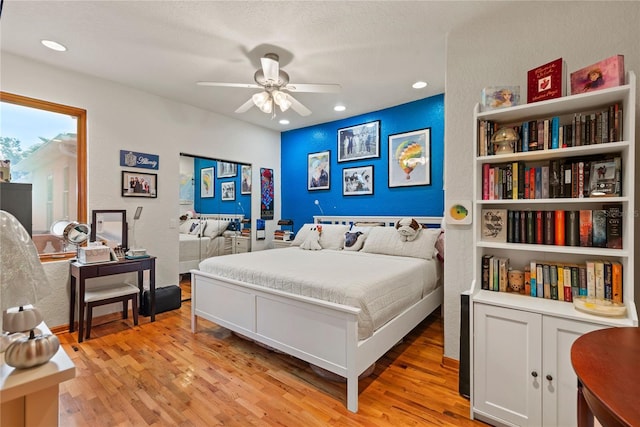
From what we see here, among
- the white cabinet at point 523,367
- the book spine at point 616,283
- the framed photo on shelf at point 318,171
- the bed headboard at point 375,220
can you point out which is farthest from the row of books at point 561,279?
the framed photo on shelf at point 318,171

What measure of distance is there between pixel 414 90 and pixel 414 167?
955mm

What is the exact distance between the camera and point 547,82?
1.70 meters

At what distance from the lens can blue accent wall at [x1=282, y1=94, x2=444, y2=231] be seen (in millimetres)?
3766

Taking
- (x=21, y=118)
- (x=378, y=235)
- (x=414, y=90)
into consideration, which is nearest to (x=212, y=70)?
(x=21, y=118)

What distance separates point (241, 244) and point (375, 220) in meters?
2.36

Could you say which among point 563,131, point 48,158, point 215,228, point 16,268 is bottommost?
point 215,228

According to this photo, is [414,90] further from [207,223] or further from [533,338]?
[207,223]

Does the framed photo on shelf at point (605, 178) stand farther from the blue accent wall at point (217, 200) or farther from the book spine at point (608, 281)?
the blue accent wall at point (217, 200)

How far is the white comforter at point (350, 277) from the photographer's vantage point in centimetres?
200

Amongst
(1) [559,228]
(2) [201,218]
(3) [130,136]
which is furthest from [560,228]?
(2) [201,218]

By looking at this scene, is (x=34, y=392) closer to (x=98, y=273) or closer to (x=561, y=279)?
(x=561, y=279)

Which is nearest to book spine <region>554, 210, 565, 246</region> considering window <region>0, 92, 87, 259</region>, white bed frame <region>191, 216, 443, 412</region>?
white bed frame <region>191, 216, 443, 412</region>

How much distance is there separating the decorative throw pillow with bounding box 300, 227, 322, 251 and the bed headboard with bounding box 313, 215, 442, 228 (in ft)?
2.11

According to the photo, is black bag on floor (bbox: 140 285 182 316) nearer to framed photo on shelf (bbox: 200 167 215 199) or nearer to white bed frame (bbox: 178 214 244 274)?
white bed frame (bbox: 178 214 244 274)
